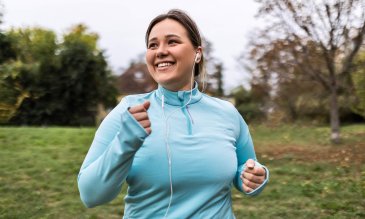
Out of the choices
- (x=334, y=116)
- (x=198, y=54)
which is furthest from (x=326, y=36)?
(x=198, y=54)

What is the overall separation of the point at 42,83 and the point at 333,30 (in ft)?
50.6

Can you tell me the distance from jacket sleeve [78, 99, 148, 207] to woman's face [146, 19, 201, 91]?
0.60 ft

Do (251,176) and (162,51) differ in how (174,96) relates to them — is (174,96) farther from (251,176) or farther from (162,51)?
(251,176)

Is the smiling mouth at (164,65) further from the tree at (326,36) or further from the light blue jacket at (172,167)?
the tree at (326,36)

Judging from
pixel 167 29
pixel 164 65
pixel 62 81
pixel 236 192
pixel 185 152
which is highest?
pixel 167 29

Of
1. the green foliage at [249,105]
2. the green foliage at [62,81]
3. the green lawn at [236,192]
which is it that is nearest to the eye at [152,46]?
the green lawn at [236,192]

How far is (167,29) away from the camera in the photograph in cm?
160

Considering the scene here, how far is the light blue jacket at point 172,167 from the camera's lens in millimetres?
1392

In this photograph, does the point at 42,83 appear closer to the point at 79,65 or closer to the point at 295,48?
the point at 79,65

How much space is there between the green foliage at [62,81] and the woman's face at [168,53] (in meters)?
20.8

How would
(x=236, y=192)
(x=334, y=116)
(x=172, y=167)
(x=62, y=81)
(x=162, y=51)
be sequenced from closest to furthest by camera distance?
(x=172, y=167) < (x=162, y=51) < (x=236, y=192) < (x=334, y=116) < (x=62, y=81)

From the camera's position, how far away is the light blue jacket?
1392 mm

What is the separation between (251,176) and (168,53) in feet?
1.71

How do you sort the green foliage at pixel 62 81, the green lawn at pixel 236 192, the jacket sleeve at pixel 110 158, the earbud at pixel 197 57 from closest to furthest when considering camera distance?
the jacket sleeve at pixel 110 158 < the earbud at pixel 197 57 < the green lawn at pixel 236 192 < the green foliage at pixel 62 81
